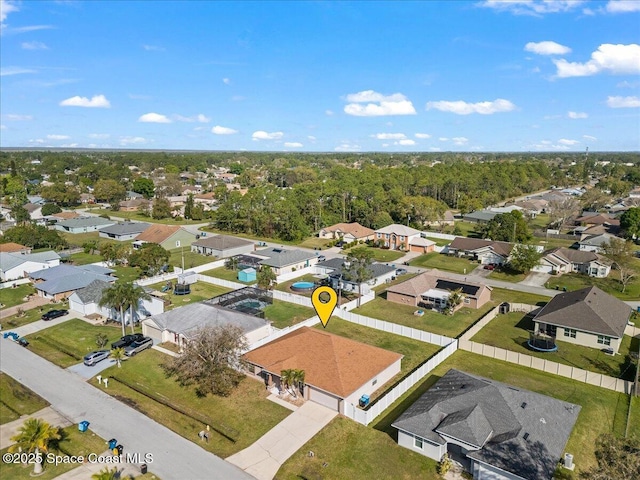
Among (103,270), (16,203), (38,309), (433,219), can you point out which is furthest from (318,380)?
(16,203)

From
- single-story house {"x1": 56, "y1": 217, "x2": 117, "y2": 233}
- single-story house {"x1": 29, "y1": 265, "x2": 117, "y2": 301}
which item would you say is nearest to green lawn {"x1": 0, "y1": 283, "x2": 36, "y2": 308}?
single-story house {"x1": 29, "y1": 265, "x2": 117, "y2": 301}

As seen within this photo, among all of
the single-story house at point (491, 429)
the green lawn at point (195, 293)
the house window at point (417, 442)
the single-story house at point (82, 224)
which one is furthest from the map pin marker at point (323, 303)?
the single-story house at point (82, 224)

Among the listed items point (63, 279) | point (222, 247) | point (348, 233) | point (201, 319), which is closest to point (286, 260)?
point (222, 247)

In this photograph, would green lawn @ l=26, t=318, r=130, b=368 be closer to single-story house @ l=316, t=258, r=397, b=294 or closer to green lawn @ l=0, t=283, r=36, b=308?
green lawn @ l=0, t=283, r=36, b=308

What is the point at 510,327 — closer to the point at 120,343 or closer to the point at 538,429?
the point at 538,429

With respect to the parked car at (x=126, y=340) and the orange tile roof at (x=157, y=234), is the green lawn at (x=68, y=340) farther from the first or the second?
the orange tile roof at (x=157, y=234)

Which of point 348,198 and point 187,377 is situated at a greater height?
point 348,198
